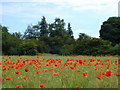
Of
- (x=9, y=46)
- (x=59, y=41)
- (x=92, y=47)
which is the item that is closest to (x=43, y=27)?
(x=59, y=41)

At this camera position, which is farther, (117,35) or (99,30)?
(99,30)

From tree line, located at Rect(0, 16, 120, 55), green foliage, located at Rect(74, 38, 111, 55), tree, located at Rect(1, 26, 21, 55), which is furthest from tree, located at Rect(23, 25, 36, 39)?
green foliage, located at Rect(74, 38, 111, 55)

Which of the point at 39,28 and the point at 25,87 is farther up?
the point at 39,28

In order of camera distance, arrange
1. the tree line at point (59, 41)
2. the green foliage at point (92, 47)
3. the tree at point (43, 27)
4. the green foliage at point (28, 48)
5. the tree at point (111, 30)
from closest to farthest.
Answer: the green foliage at point (92, 47), the tree line at point (59, 41), the green foliage at point (28, 48), the tree at point (111, 30), the tree at point (43, 27)

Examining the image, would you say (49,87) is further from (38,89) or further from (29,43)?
(29,43)

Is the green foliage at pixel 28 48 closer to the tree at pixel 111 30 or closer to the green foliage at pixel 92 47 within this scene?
the green foliage at pixel 92 47

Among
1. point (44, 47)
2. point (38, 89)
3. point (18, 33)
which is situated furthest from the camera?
point (18, 33)

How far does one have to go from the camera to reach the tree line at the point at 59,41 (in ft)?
82.9

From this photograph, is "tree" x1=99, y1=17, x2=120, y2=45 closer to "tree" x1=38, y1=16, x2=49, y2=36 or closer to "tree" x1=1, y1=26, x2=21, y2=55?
"tree" x1=38, y1=16, x2=49, y2=36

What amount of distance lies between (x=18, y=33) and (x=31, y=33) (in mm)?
8793

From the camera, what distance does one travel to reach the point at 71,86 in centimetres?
347

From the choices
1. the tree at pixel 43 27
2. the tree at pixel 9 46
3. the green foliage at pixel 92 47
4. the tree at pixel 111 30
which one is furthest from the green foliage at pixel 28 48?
the tree at pixel 111 30

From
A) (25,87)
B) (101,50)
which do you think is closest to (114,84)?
(25,87)

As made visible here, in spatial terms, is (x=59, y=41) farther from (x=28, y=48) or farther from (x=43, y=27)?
(x=43, y=27)
